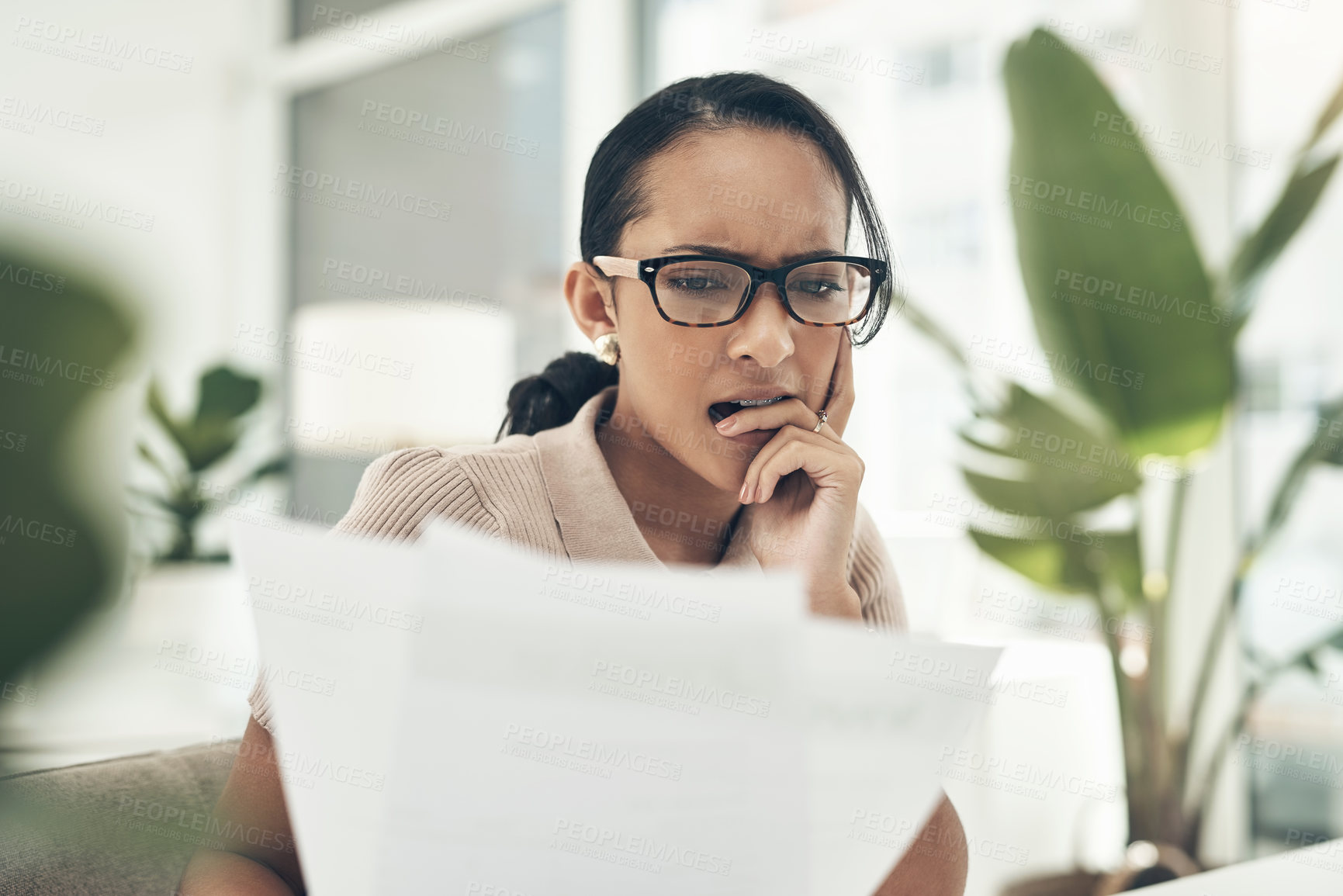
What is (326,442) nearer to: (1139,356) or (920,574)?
(920,574)

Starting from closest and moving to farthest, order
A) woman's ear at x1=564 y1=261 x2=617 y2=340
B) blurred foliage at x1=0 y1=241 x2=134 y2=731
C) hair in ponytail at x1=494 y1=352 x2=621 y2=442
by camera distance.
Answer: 1. woman's ear at x1=564 y1=261 x2=617 y2=340
2. hair in ponytail at x1=494 y1=352 x2=621 y2=442
3. blurred foliage at x1=0 y1=241 x2=134 y2=731

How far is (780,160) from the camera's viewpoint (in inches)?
33.3

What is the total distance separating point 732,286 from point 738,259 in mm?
21

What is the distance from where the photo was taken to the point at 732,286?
80 cm

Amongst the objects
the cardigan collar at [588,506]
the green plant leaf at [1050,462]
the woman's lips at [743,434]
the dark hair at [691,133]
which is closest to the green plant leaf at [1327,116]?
the green plant leaf at [1050,462]

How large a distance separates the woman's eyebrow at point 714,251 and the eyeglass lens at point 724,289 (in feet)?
0.03

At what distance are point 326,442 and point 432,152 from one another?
4.59 feet

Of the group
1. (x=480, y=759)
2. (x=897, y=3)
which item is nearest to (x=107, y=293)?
A: (x=897, y=3)

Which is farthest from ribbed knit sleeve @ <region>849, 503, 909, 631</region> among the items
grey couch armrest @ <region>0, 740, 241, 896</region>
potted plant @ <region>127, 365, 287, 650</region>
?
potted plant @ <region>127, 365, 287, 650</region>

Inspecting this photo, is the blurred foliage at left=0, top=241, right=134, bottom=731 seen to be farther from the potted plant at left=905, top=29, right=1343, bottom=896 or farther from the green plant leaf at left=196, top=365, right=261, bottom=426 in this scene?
the potted plant at left=905, top=29, right=1343, bottom=896

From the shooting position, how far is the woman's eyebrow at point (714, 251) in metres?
0.80

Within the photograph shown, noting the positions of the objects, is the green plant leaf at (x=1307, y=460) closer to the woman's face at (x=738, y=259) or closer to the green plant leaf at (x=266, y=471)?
the woman's face at (x=738, y=259)

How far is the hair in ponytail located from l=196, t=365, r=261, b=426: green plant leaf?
226 cm

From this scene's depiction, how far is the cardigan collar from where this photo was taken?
841 mm
